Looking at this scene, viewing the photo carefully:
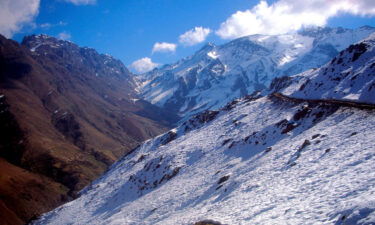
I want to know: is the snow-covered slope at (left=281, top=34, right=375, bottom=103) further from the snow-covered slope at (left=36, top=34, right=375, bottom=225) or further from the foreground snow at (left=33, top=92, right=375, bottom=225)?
the foreground snow at (left=33, top=92, right=375, bottom=225)

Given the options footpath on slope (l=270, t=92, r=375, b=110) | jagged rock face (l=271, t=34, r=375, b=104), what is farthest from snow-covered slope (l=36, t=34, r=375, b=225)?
jagged rock face (l=271, t=34, r=375, b=104)

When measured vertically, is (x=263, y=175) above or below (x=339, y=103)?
below

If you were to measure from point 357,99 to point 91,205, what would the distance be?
53180 mm

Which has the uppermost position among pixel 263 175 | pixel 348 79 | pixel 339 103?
pixel 348 79

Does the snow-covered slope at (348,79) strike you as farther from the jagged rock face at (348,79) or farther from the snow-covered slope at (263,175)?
the snow-covered slope at (263,175)

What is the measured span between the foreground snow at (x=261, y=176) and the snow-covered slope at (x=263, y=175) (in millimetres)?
73

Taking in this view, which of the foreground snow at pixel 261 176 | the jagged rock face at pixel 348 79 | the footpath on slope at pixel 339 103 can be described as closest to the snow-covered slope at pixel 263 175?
the foreground snow at pixel 261 176

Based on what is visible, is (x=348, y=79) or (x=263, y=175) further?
(x=348, y=79)

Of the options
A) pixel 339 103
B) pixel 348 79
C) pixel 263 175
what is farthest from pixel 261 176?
pixel 348 79

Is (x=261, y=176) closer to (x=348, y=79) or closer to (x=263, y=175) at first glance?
(x=263, y=175)

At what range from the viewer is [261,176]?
90.4 ft

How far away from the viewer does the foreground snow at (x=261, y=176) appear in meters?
17.0

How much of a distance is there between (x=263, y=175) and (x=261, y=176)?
0.71 feet

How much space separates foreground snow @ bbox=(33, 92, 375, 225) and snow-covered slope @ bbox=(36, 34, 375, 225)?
0.07 m
